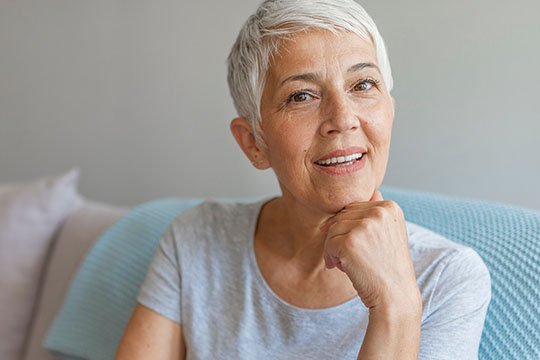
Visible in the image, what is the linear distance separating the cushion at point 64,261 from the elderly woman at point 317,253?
1.98 feet

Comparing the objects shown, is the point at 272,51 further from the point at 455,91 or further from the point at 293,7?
the point at 455,91

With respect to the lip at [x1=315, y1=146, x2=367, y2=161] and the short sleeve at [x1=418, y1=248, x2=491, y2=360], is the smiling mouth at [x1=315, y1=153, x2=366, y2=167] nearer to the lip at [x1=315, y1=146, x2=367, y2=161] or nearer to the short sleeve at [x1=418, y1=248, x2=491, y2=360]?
the lip at [x1=315, y1=146, x2=367, y2=161]

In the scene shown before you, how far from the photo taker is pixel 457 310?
109cm

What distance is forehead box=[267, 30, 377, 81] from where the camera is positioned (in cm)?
112

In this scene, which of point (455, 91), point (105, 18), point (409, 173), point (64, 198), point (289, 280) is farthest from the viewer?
point (105, 18)

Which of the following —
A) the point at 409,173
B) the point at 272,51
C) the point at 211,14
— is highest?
the point at 211,14

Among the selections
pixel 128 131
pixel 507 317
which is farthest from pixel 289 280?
pixel 128 131

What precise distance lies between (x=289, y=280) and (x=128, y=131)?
1.33 m

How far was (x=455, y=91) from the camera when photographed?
1626 mm

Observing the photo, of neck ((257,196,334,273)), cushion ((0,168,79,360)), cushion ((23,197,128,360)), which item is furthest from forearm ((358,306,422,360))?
cushion ((0,168,79,360))

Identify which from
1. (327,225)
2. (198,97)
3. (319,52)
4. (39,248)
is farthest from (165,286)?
(198,97)

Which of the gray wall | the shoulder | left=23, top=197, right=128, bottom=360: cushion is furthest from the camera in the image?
left=23, top=197, right=128, bottom=360: cushion

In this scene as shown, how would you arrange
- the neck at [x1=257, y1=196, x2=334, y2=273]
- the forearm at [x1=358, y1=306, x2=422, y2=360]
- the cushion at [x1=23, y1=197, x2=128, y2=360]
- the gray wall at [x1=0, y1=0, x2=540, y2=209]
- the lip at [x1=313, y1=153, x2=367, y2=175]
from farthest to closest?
1. the cushion at [x1=23, y1=197, x2=128, y2=360]
2. the gray wall at [x1=0, y1=0, x2=540, y2=209]
3. the neck at [x1=257, y1=196, x2=334, y2=273]
4. the lip at [x1=313, y1=153, x2=367, y2=175]
5. the forearm at [x1=358, y1=306, x2=422, y2=360]

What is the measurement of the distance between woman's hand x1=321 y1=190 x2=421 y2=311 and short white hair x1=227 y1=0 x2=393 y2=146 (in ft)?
1.03
